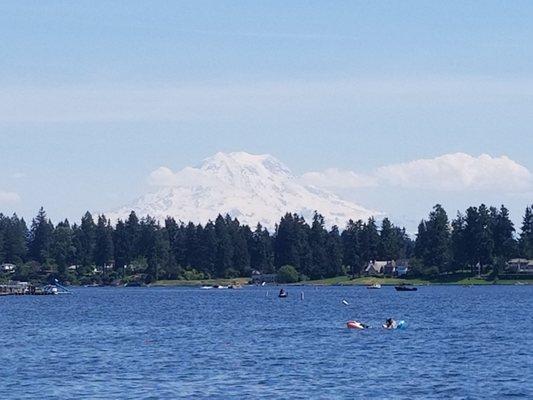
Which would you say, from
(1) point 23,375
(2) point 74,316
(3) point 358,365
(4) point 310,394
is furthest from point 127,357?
(2) point 74,316

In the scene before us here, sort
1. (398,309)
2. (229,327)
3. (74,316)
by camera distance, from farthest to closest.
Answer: (398,309), (74,316), (229,327)

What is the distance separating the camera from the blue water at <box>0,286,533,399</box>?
6794 centimetres

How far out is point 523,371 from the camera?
2977 inches

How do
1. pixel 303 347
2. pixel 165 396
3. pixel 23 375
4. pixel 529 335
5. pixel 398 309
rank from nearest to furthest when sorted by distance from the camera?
1. pixel 165 396
2. pixel 23 375
3. pixel 303 347
4. pixel 529 335
5. pixel 398 309

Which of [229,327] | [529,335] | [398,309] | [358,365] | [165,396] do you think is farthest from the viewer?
[398,309]

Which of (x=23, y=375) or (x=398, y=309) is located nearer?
(x=23, y=375)

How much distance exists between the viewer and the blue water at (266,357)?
6794 cm

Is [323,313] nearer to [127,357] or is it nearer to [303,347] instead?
[303,347]

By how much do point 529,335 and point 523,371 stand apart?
32877 millimetres

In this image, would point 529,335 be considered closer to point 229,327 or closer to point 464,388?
point 229,327

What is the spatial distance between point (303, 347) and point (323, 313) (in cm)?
5837

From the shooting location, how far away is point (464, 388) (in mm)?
68188

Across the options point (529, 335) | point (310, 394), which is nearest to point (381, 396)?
point (310, 394)

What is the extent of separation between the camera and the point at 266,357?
8606cm
